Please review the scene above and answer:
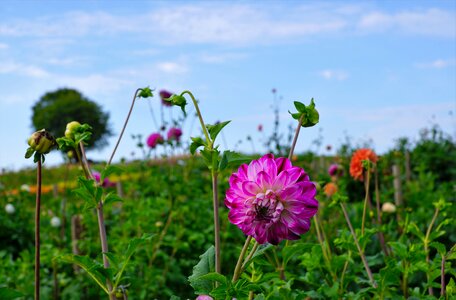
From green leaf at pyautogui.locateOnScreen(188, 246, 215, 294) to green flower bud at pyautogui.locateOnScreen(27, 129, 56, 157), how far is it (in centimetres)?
41

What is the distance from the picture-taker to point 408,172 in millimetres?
6508

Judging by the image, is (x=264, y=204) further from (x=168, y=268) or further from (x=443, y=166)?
(x=443, y=166)

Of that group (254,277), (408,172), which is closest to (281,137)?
(408,172)

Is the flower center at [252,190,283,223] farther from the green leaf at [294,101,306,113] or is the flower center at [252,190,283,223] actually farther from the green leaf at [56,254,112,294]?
the green leaf at [56,254,112,294]

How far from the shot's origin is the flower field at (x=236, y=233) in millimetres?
1127

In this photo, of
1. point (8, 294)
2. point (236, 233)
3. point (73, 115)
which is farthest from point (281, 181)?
point (73, 115)

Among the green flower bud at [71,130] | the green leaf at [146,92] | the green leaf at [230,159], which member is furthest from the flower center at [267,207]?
the green leaf at [146,92]


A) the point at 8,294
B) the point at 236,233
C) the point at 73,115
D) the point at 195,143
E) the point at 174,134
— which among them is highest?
the point at 73,115

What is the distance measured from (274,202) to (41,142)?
0.55 metres

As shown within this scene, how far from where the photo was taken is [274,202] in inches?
43.3

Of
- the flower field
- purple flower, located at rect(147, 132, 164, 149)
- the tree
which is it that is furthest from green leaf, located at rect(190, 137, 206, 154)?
the tree

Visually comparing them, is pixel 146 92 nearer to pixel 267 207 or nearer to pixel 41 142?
pixel 41 142

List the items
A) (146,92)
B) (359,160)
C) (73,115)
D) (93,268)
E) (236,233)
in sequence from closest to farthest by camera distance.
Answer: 1. (93,268)
2. (146,92)
3. (359,160)
4. (236,233)
5. (73,115)

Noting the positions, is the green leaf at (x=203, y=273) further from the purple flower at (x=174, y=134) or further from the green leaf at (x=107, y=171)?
the purple flower at (x=174, y=134)
